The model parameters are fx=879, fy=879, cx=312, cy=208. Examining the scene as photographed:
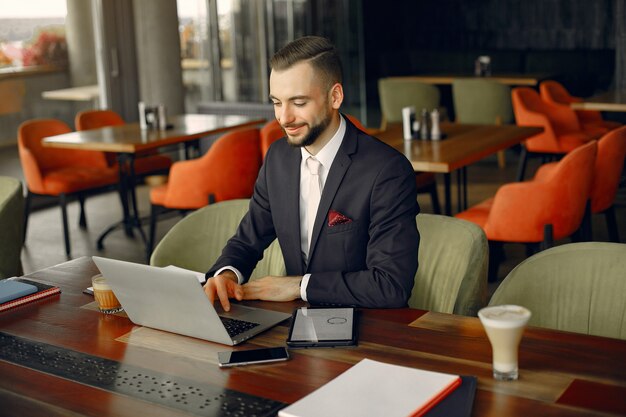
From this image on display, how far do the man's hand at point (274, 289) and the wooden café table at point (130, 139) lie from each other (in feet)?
11.6

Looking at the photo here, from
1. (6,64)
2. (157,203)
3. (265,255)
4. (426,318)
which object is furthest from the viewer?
(6,64)

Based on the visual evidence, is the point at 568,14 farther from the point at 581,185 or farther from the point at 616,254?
the point at 616,254

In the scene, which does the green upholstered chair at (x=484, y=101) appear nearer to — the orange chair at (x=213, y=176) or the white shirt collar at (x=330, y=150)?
the orange chair at (x=213, y=176)

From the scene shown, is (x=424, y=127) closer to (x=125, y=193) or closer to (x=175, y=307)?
(x=125, y=193)

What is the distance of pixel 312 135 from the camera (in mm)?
2479

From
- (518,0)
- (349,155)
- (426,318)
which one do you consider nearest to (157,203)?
(349,155)

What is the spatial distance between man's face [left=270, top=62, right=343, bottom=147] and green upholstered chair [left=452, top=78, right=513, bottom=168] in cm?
634

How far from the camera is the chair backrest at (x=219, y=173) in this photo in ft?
18.0

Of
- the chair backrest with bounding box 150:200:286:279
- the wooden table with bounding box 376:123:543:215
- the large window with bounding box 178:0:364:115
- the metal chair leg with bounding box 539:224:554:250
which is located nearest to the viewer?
the chair backrest with bounding box 150:200:286:279

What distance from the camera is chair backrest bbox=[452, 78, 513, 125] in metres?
8.61

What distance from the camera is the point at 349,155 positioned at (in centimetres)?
255

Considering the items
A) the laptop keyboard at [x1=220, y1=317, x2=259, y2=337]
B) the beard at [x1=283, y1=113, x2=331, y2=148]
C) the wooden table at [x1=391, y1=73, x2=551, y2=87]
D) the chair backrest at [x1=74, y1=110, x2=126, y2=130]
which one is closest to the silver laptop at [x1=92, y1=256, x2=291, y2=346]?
the laptop keyboard at [x1=220, y1=317, x2=259, y2=337]

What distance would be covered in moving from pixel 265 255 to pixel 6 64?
5273 mm

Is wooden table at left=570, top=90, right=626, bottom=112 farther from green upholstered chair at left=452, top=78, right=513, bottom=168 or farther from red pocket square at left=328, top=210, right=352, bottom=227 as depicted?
red pocket square at left=328, top=210, right=352, bottom=227
